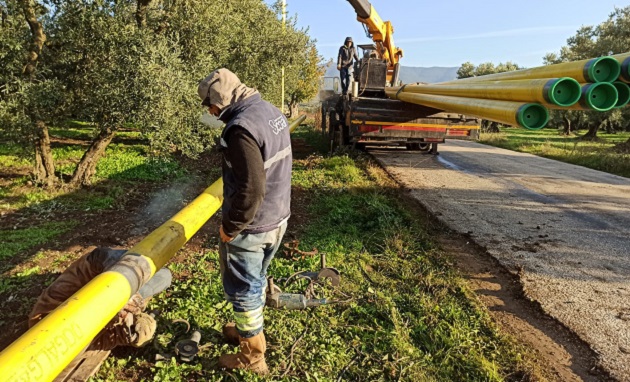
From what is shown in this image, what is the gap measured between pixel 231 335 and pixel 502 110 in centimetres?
309

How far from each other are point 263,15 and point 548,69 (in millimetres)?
10228

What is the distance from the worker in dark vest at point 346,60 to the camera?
11438mm

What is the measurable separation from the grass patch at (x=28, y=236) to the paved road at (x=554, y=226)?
592 cm

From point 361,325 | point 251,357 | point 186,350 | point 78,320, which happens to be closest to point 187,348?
point 186,350

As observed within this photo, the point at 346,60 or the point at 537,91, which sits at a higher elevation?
the point at 346,60

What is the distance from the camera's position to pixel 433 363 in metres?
3.21

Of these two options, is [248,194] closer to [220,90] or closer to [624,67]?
[220,90]

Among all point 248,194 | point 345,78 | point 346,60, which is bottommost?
point 248,194

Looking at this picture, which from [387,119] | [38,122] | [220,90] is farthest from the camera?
[387,119]

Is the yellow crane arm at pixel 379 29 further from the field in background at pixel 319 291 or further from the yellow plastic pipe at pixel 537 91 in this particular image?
the yellow plastic pipe at pixel 537 91

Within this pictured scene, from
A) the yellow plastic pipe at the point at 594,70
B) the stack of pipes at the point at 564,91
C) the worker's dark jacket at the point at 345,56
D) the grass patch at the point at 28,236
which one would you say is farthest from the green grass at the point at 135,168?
the yellow plastic pipe at the point at 594,70

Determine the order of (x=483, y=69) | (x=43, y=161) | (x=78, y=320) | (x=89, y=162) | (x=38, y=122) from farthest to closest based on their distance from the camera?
(x=483, y=69) < (x=89, y=162) < (x=43, y=161) < (x=38, y=122) < (x=78, y=320)

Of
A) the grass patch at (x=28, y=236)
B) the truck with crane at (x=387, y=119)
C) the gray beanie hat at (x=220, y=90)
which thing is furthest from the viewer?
the truck with crane at (x=387, y=119)

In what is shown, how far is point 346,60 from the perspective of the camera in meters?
11.5
